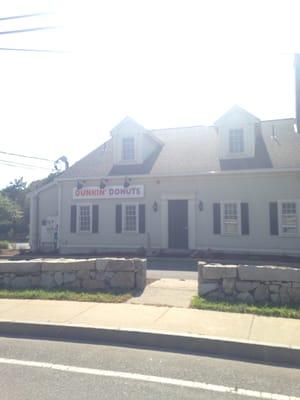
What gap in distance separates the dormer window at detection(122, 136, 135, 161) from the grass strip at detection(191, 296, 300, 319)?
559 inches

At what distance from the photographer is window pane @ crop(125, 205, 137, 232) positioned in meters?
20.9

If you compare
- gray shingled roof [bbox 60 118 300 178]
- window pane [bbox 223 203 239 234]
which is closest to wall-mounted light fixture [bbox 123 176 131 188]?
gray shingled roof [bbox 60 118 300 178]

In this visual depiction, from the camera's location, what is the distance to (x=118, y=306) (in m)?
8.19

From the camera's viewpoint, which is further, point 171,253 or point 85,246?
point 85,246

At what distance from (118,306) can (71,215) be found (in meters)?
14.2

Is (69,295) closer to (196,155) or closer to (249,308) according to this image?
(249,308)

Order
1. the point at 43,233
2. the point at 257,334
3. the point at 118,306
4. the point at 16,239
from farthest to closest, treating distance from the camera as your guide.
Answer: the point at 16,239
the point at 43,233
the point at 118,306
the point at 257,334

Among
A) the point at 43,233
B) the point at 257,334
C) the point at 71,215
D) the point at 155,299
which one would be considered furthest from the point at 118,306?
the point at 43,233

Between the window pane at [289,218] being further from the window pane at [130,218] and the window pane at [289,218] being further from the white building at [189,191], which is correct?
the window pane at [130,218]

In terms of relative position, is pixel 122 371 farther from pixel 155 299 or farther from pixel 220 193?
pixel 220 193

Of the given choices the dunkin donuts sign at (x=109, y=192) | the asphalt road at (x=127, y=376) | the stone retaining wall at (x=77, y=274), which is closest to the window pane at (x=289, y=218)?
the dunkin donuts sign at (x=109, y=192)

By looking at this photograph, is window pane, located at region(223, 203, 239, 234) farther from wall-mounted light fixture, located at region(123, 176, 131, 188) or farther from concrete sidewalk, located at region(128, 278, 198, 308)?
concrete sidewalk, located at region(128, 278, 198, 308)

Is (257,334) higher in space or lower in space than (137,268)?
lower

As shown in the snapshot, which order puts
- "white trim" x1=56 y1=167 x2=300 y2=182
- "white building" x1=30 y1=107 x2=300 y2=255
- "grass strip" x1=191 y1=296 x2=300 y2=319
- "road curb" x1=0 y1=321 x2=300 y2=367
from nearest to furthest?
"road curb" x1=0 y1=321 x2=300 y2=367 → "grass strip" x1=191 y1=296 x2=300 y2=319 → "white trim" x1=56 y1=167 x2=300 y2=182 → "white building" x1=30 y1=107 x2=300 y2=255
